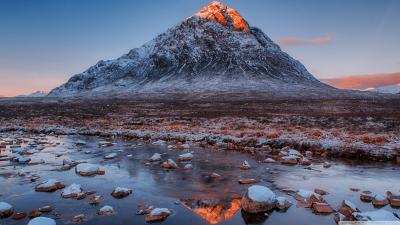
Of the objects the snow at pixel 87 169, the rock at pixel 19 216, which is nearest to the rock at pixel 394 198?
the rock at pixel 19 216

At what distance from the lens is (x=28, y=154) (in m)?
24.8

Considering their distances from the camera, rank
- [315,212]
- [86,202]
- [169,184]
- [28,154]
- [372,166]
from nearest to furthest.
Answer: [315,212]
[86,202]
[169,184]
[372,166]
[28,154]

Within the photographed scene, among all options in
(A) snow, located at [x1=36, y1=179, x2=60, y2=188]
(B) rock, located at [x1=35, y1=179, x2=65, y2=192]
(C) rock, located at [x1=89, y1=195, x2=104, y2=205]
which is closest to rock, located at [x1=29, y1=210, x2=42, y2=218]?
(C) rock, located at [x1=89, y1=195, x2=104, y2=205]

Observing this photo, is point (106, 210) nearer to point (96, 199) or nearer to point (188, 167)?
point (96, 199)

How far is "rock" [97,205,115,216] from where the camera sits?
1308 cm

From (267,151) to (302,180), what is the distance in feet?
27.1

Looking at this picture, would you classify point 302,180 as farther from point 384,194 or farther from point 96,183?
point 96,183

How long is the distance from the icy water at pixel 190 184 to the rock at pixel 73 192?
292 mm

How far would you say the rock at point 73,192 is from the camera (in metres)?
15.0

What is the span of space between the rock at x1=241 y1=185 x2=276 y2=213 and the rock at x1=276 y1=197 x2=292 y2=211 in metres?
0.17

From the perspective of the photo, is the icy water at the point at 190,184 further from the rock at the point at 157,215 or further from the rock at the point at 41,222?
the rock at the point at 41,222

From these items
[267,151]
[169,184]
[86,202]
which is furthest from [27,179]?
[267,151]

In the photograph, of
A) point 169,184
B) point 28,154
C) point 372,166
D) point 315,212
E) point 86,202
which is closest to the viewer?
point 315,212

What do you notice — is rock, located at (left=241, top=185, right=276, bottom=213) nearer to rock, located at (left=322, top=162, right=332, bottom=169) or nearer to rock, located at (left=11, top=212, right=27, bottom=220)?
rock, located at (left=11, top=212, right=27, bottom=220)
